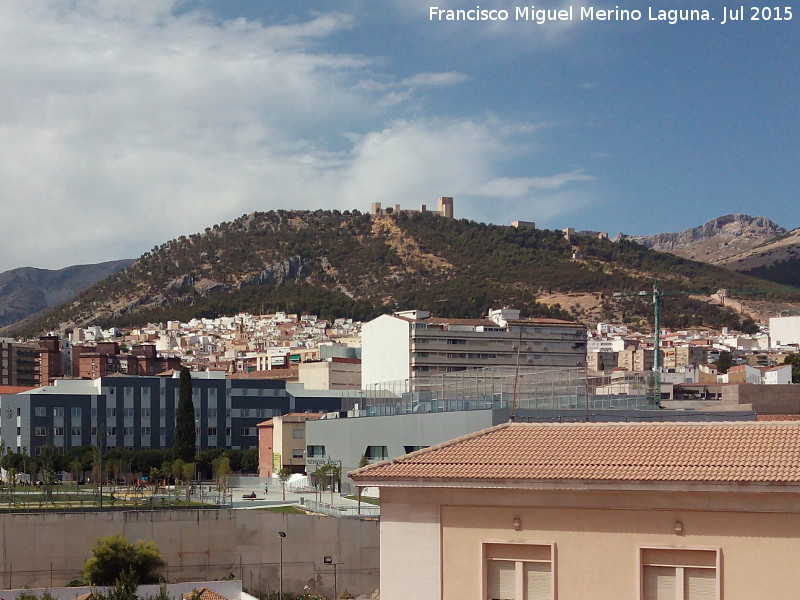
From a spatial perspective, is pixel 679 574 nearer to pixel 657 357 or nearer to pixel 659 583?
pixel 659 583

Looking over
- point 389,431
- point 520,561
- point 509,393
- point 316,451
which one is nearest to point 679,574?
point 520,561

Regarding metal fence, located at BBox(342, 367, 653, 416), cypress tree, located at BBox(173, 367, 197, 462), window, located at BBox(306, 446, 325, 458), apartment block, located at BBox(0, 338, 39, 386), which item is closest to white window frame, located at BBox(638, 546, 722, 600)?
metal fence, located at BBox(342, 367, 653, 416)

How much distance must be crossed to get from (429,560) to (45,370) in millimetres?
153119

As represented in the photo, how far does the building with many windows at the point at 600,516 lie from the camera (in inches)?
345

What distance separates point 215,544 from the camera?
48562mm

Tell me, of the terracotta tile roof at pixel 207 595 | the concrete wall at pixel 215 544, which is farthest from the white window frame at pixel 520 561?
the concrete wall at pixel 215 544

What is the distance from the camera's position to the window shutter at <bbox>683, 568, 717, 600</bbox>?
883 cm

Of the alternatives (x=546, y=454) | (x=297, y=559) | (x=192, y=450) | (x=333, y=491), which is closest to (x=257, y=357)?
(x=192, y=450)

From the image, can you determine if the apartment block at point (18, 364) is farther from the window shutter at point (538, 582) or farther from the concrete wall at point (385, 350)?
the window shutter at point (538, 582)

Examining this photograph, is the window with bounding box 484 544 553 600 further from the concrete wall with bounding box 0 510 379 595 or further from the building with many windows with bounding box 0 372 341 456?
the building with many windows with bounding box 0 372 341 456

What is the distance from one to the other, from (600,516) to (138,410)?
8724 cm

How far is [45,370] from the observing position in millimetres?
155875

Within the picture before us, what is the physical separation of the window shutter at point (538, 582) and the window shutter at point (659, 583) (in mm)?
710

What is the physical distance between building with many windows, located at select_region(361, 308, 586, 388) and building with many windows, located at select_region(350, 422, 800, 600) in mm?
107176
